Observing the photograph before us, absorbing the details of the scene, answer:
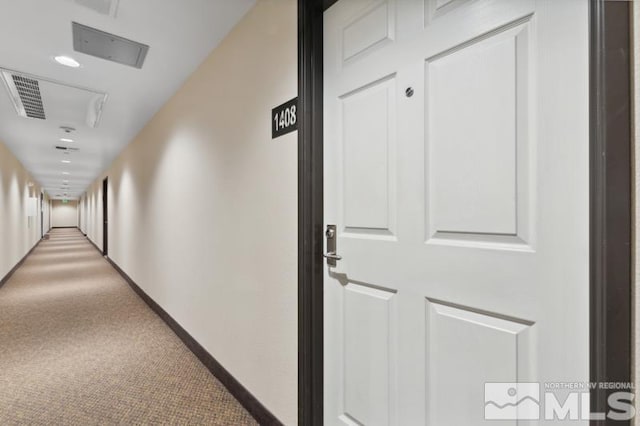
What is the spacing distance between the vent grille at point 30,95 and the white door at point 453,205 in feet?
10.2

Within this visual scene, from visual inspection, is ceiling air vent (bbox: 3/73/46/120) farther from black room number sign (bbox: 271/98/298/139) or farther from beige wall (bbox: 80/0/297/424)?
black room number sign (bbox: 271/98/298/139)

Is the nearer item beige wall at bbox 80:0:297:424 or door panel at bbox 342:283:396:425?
door panel at bbox 342:283:396:425

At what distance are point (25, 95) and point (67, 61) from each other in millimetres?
1213

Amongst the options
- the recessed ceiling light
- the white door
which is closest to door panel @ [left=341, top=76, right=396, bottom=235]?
the white door

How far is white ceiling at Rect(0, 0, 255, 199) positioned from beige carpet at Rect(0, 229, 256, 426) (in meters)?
2.45

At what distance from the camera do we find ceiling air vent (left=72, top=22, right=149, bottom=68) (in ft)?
6.93

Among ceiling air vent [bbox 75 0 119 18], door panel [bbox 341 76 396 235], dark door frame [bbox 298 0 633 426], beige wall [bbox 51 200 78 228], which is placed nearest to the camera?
dark door frame [bbox 298 0 633 426]

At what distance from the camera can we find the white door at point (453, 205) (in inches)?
31.4

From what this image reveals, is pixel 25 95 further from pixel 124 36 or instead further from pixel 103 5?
pixel 103 5

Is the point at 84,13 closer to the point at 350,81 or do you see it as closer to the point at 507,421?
the point at 350,81

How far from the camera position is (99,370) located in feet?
7.83

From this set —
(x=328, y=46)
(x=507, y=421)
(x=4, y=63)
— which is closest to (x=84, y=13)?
(x=4, y=63)

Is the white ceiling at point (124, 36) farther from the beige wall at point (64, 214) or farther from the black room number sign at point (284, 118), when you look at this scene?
the beige wall at point (64, 214)

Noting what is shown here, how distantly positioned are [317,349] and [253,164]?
112 centimetres
